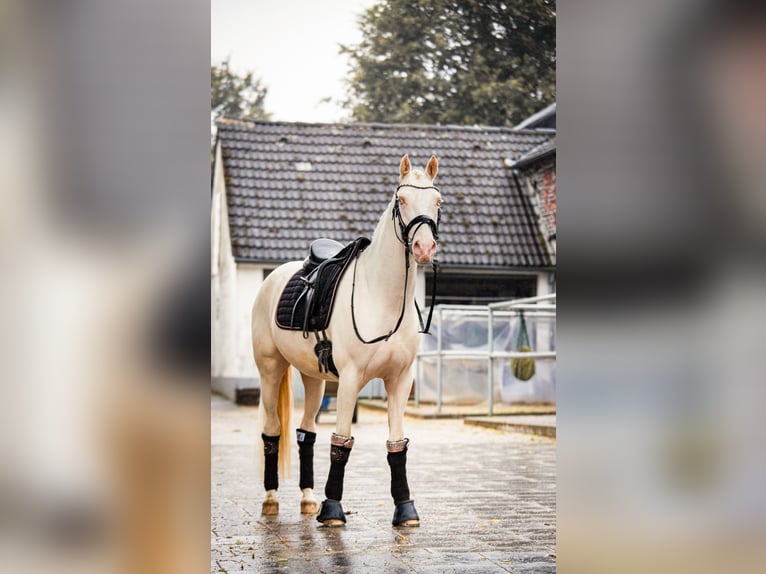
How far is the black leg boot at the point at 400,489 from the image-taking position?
6676 mm

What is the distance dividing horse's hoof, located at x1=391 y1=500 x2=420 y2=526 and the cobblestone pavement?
0.22 feet

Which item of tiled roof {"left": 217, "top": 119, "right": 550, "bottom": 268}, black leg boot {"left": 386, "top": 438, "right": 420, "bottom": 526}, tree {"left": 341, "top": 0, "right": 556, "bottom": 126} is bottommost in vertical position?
black leg boot {"left": 386, "top": 438, "right": 420, "bottom": 526}

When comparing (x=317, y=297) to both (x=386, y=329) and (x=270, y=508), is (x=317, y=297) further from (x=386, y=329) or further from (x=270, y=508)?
(x=270, y=508)

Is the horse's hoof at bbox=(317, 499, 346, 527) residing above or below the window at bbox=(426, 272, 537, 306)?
below

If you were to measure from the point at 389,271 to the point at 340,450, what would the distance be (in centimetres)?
118

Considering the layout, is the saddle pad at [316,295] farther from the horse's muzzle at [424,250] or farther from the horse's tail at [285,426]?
the horse's muzzle at [424,250]

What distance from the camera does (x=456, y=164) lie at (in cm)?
2409

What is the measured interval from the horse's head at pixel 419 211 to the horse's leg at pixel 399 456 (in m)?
0.97

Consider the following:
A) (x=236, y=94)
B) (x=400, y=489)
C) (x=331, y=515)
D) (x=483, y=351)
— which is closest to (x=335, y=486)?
(x=331, y=515)

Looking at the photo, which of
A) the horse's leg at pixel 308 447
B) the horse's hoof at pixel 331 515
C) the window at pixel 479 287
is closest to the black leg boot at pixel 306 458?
the horse's leg at pixel 308 447

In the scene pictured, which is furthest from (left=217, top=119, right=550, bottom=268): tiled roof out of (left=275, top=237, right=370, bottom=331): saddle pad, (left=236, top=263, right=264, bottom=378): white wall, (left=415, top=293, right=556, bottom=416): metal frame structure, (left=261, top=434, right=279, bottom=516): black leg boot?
(left=275, top=237, right=370, bottom=331): saddle pad

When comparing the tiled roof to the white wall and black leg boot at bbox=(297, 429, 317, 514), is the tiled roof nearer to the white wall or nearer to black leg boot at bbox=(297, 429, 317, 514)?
the white wall

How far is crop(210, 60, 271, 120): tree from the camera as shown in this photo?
1453 inches
